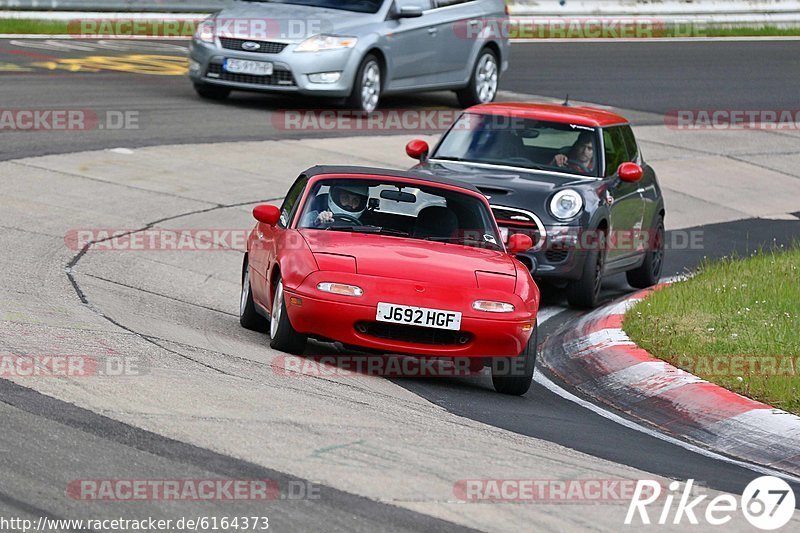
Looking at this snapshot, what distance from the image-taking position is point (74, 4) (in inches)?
1024

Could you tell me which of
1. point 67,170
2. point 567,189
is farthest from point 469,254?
point 67,170

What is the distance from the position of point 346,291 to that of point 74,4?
18.7 metres

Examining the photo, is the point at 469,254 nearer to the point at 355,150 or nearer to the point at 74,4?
the point at 355,150

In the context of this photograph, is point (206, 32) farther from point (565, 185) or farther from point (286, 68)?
point (565, 185)

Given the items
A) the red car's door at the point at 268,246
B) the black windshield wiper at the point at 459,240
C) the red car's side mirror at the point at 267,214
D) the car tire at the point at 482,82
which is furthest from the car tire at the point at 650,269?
the car tire at the point at 482,82

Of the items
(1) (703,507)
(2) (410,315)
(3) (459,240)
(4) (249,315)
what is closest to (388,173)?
(3) (459,240)

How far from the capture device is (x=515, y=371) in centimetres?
879

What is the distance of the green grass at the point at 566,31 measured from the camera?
25391 millimetres

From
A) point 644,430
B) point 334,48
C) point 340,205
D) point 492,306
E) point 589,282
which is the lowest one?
point 589,282

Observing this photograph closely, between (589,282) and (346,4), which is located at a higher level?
(346,4)

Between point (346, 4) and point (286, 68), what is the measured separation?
5.38ft

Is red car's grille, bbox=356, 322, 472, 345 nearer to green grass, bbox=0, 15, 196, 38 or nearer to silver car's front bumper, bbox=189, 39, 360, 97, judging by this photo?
silver car's front bumper, bbox=189, 39, 360, 97

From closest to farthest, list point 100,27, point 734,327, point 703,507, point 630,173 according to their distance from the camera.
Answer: point 703,507, point 734,327, point 630,173, point 100,27

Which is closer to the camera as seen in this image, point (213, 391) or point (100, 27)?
point (213, 391)
